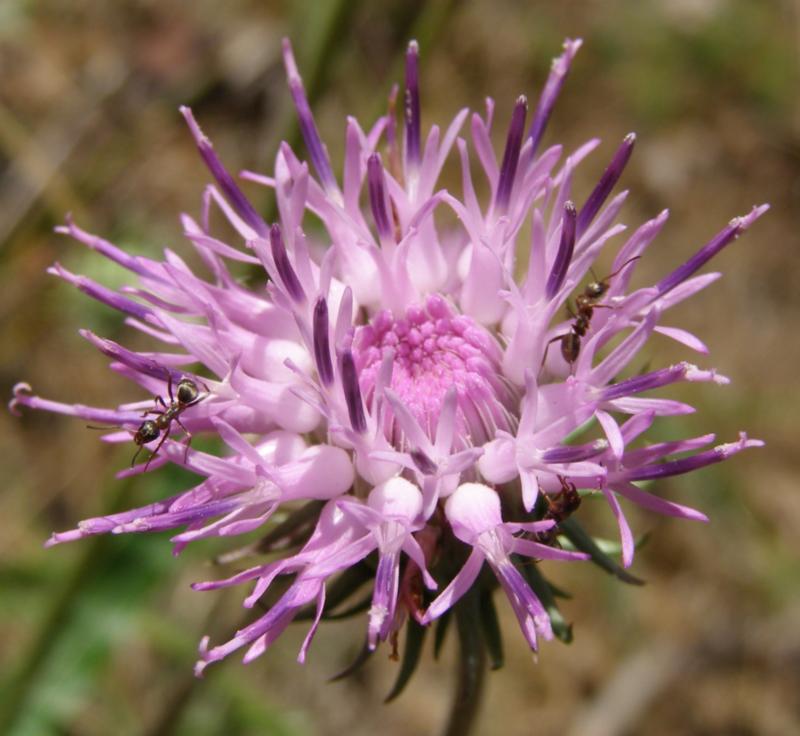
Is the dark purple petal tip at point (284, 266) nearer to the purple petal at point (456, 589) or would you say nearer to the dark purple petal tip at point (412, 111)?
the dark purple petal tip at point (412, 111)

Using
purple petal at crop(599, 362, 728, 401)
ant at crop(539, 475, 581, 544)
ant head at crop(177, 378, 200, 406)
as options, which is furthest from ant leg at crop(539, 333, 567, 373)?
ant head at crop(177, 378, 200, 406)

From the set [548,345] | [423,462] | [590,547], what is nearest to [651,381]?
[548,345]

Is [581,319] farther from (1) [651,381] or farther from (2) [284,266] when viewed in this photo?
(2) [284,266]

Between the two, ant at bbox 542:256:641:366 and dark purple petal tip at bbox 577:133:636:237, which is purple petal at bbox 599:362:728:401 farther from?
dark purple petal tip at bbox 577:133:636:237

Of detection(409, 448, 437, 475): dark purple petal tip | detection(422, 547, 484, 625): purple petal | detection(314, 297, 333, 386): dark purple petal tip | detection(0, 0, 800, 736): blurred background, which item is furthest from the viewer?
detection(0, 0, 800, 736): blurred background

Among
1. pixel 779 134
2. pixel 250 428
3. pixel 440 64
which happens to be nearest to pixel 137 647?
pixel 250 428

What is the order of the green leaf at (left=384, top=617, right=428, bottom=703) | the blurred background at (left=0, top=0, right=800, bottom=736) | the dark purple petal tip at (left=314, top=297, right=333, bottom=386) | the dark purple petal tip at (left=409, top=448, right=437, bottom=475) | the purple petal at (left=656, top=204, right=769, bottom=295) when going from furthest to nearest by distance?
the blurred background at (left=0, top=0, right=800, bottom=736)
the purple petal at (left=656, top=204, right=769, bottom=295)
the green leaf at (left=384, top=617, right=428, bottom=703)
the dark purple petal tip at (left=314, top=297, right=333, bottom=386)
the dark purple petal tip at (left=409, top=448, right=437, bottom=475)
